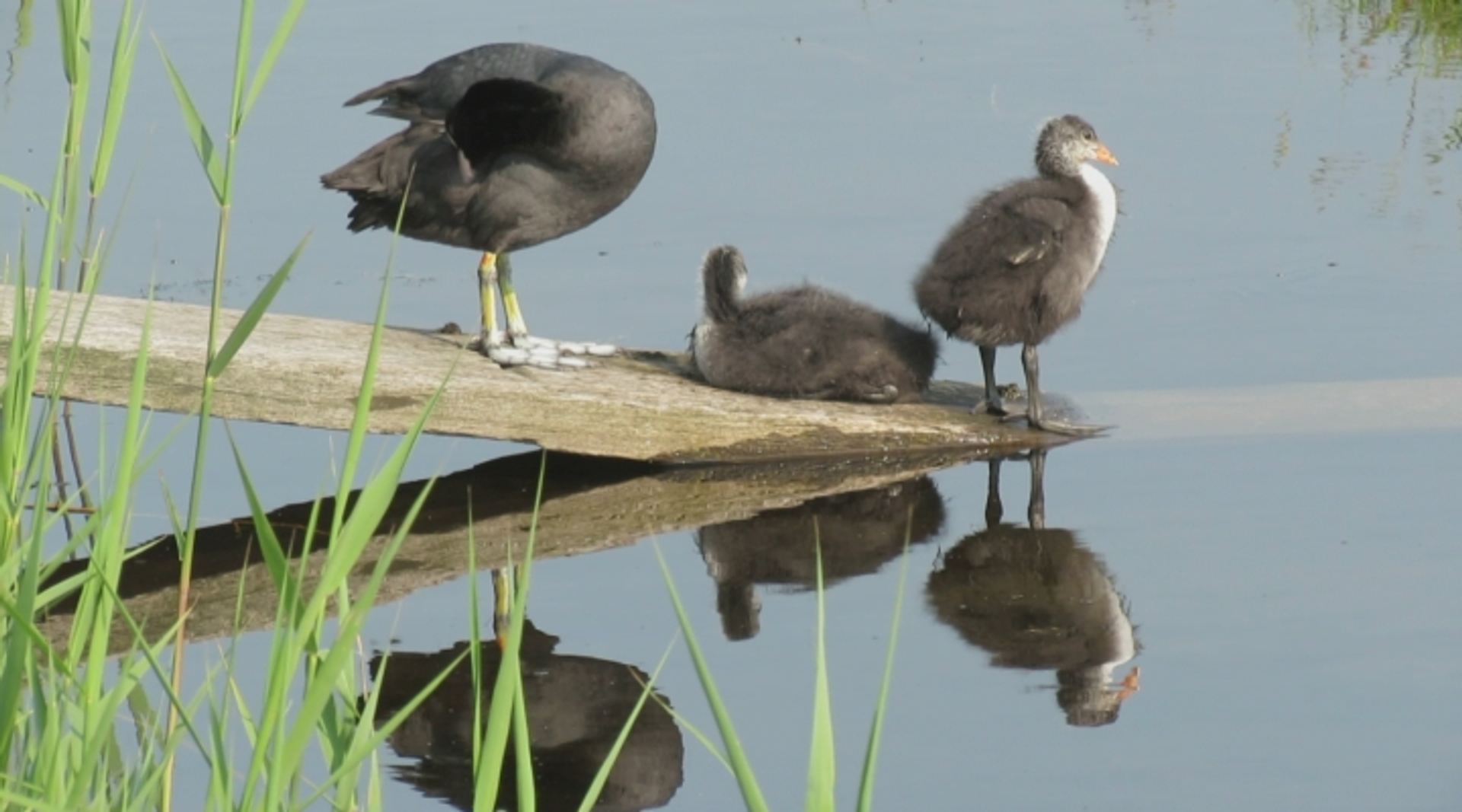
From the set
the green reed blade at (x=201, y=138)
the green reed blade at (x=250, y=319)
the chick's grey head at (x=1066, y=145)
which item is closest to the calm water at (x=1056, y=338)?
the chick's grey head at (x=1066, y=145)

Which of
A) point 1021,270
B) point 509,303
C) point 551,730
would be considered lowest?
point 551,730

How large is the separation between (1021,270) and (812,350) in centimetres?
67

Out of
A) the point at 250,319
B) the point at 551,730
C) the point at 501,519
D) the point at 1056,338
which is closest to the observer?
the point at 250,319

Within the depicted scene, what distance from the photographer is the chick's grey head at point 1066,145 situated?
21.4ft

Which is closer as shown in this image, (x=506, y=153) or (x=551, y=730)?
(x=551, y=730)

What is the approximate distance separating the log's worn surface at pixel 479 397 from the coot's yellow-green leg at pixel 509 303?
0.16m

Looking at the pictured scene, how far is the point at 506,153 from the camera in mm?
6137

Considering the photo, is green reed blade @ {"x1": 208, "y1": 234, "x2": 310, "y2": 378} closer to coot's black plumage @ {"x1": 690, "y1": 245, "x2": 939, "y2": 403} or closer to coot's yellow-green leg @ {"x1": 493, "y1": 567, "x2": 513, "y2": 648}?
coot's yellow-green leg @ {"x1": 493, "y1": 567, "x2": 513, "y2": 648}

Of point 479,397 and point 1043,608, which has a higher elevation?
point 479,397

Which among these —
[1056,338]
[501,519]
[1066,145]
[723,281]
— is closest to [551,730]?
[501,519]

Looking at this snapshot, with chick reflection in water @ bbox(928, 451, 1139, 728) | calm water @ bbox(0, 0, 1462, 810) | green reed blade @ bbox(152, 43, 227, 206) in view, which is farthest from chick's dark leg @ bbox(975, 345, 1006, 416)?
green reed blade @ bbox(152, 43, 227, 206)

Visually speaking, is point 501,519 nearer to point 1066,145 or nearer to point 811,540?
point 811,540

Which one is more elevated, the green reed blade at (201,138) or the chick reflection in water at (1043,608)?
the green reed blade at (201,138)

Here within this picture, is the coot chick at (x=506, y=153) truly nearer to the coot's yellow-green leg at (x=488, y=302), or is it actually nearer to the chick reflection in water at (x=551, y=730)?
the coot's yellow-green leg at (x=488, y=302)
